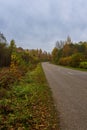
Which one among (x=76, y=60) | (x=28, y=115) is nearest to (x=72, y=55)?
(x=76, y=60)

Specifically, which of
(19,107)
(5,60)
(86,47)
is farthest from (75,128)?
(86,47)

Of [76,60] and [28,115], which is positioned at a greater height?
[76,60]

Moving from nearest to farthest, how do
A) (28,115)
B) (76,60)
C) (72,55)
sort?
(28,115) < (76,60) < (72,55)

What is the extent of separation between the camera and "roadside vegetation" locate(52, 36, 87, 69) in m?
62.4

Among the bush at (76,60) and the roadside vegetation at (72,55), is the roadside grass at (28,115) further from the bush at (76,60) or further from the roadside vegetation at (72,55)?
the bush at (76,60)

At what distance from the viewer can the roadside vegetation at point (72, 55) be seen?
6235 centimetres

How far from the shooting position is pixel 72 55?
70188 mm

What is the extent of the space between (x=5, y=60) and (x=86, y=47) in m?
77.4

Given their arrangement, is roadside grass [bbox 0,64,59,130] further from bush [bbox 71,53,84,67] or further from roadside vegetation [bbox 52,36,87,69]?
bush [bbox 71,53,84,67]

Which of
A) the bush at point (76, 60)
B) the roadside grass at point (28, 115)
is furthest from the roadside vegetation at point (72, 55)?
the roadside grass at point (28, 115)

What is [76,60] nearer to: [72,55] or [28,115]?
[72,55]

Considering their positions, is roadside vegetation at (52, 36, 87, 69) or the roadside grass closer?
the roadside grass

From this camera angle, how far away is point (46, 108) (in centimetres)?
909

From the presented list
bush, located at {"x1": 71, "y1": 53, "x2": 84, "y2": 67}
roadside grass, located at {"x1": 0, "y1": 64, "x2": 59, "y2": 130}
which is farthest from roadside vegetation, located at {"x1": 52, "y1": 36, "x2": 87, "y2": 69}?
roadside grass, located at {"x1": 0, "y1": 64, "x2": 59, "y2": 130}
